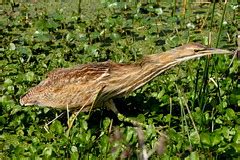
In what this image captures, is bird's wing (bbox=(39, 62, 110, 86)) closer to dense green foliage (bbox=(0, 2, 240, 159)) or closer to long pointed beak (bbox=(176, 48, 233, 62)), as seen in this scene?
dense green foliage (bbox=(0, 2, 240, 159))

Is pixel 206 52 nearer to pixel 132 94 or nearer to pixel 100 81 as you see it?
pixel 100 81

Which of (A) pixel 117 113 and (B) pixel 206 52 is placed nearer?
(B) pixel 206 52

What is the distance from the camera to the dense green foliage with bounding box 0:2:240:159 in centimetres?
437

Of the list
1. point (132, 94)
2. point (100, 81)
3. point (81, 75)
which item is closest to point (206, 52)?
point (100, 81)

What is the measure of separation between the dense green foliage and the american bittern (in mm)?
159

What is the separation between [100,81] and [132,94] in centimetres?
80

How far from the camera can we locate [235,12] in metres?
7.25

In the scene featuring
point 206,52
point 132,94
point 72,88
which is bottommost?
point 132,94

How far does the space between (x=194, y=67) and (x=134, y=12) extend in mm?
1623

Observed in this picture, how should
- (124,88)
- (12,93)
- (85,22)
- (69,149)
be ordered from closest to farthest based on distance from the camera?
(69,149)
(124,88)
(12,93)
(85,22)

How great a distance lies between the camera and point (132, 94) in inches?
214

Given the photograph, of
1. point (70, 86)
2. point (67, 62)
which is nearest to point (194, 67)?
point (67, 62)

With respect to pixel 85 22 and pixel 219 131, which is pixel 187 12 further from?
pixel 219 131

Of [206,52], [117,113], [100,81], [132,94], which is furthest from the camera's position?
[132,94]
